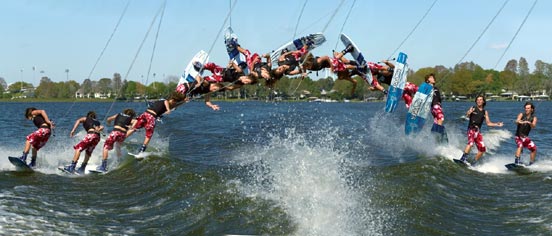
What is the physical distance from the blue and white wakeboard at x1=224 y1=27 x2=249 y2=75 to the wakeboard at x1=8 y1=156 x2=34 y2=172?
22.4 feet

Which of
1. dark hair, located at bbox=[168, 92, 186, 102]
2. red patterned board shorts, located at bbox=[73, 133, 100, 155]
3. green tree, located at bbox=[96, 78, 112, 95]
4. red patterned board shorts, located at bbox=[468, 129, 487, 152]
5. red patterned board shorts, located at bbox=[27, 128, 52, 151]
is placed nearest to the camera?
red patterned board shorts, located at bbox=[73, 133, 100, 155]

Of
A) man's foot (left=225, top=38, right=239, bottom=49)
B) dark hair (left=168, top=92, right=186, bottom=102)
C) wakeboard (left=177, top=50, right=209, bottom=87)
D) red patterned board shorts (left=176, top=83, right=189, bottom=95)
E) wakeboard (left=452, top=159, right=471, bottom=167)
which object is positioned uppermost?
man's foot (left=225, top=38, right=239, bottom=49)

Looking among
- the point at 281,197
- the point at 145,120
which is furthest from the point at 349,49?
the point at 145,120

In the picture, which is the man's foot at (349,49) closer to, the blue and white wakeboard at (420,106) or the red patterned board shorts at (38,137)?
the blue and white wakeboard at (420,106)

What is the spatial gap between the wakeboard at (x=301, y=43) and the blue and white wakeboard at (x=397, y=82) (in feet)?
8.72

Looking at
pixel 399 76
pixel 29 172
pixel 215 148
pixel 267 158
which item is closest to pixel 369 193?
pixel 399 76

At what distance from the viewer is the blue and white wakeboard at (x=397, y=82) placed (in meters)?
18.3

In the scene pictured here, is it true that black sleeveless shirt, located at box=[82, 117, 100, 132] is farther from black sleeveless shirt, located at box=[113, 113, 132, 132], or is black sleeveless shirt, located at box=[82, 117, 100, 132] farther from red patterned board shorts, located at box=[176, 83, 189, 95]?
red patterned board shorts, located at box=[176, 83, 189, 95]

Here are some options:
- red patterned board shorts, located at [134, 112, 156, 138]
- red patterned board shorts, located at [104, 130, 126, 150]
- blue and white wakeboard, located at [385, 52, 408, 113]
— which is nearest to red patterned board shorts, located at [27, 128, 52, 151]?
red patterned board shorts, located at [104, 130, 126, 150]

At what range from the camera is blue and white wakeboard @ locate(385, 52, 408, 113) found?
18.3 m

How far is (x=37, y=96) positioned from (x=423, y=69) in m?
122

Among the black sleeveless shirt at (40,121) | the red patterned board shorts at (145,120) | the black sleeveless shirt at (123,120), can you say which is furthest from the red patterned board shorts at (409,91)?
the black sleeveless shirt at (40,121)

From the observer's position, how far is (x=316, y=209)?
11.4m

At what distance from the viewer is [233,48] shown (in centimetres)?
1714
